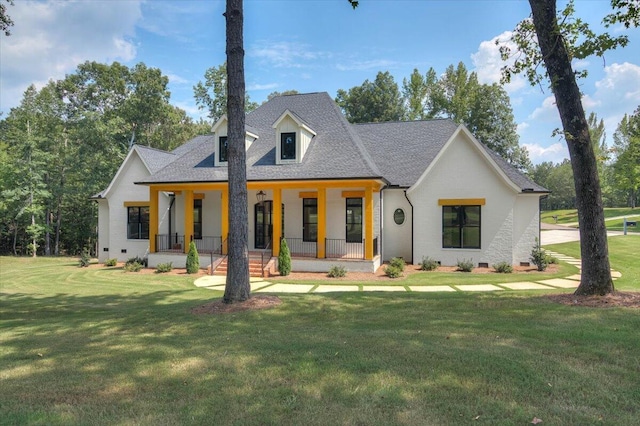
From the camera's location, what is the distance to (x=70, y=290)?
12.1m

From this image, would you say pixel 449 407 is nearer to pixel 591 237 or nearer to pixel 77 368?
pixel 77 368

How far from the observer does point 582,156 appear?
7.40 metres

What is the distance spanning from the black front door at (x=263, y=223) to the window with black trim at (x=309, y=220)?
5.36 feet

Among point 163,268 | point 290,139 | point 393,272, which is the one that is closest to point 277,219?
point 290,139

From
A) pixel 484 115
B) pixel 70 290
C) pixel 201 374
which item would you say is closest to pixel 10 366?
pixel 201 374

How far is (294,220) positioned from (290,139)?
12.4 feet

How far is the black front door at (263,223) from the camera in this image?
17.9 meters

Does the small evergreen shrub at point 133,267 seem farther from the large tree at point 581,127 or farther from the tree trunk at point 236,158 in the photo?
the large tree at point 581,127

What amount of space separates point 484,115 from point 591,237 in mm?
28582

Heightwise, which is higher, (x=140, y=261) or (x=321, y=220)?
(x=321, y=220)

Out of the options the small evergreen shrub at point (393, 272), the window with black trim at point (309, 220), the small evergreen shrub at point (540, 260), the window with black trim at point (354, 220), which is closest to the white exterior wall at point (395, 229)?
the window with black trim at point (354, 220)

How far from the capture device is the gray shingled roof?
1557 centimetres

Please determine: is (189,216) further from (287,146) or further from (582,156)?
(582,156)

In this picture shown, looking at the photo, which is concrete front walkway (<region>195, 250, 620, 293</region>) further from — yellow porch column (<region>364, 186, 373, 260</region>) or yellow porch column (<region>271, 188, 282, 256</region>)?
yellow porch column (<region>271, 188, 282, 256</region>)
